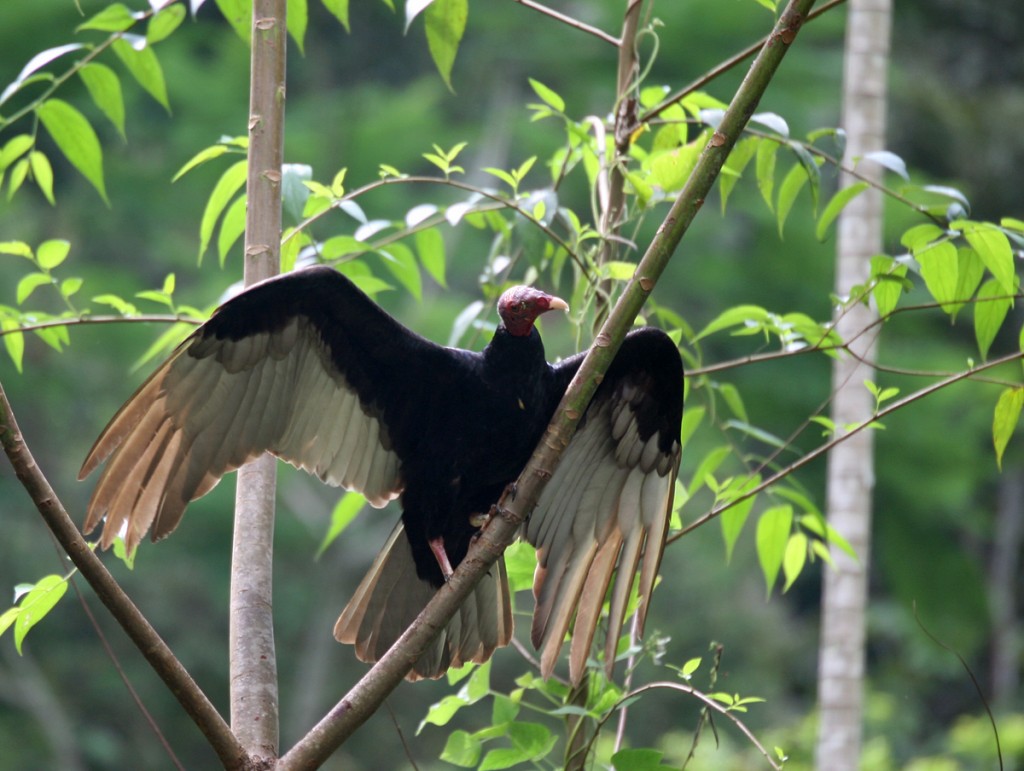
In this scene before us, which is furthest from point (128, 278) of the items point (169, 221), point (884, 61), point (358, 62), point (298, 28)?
point (298, 28)

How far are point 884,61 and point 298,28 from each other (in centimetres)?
270

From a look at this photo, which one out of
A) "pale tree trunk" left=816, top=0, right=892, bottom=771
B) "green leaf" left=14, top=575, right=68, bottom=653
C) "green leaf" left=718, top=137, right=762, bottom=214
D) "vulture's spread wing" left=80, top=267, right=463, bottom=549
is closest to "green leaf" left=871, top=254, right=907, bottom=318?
"green leaf" left=718, top=137, right=762, bottom=214

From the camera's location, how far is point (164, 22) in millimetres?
2408

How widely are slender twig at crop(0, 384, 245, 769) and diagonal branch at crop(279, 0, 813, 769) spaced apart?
0.16 m

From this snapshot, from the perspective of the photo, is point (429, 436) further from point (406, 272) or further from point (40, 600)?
point (40, 600)

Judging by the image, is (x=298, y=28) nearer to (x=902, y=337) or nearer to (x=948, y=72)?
(x=902, y=337)

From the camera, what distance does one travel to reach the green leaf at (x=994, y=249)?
1979 mm

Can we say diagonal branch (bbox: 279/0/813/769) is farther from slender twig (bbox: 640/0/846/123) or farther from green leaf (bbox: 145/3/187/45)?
green leaf (bbox: 145/3/187/45)

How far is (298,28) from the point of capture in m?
2.44

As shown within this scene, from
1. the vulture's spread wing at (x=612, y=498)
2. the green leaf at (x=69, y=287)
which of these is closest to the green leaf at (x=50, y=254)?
the green leaf at (x=69, y=287)

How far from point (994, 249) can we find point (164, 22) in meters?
1.58

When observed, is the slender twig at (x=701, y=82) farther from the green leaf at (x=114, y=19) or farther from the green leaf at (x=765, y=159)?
the green leaf at (x=114, y=19)

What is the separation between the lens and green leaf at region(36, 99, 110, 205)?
231 cm

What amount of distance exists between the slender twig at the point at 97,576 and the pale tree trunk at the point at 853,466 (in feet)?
9.55
